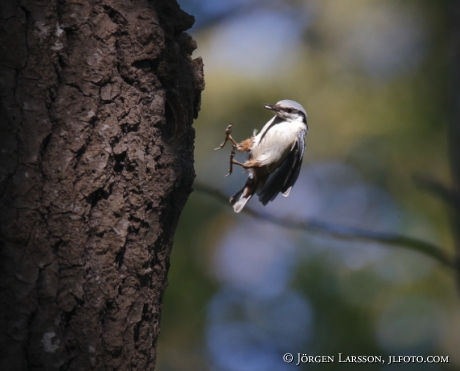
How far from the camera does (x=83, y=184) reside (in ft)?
5.19

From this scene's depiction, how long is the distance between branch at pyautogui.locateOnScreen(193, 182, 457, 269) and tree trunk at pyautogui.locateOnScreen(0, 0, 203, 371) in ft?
7.96

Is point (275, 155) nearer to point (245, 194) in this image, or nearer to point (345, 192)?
point (245, 194)

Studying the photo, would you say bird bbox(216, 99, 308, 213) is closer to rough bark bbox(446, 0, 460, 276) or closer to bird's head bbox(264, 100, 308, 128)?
bird's head bbox(264, 100, 308, 128)

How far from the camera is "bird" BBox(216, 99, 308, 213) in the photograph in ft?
12.1

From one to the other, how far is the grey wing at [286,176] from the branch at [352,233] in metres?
0.48

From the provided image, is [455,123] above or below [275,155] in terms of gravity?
above

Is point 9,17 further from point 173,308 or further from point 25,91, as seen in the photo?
point 173,308

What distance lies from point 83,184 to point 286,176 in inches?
95.1

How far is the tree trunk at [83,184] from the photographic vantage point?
Result: 1450 mm

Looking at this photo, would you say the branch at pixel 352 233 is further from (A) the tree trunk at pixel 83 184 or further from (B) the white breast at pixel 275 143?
(A) the tree trunk at pixel 83 184

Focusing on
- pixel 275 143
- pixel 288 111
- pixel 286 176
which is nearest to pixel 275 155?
pixel 275 143

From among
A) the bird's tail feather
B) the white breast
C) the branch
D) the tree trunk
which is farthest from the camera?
the branch

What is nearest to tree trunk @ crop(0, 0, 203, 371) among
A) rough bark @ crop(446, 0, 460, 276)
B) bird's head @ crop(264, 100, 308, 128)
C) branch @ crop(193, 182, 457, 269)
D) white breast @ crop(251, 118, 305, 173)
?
white breast @ crop(251, 118, 305, 173)

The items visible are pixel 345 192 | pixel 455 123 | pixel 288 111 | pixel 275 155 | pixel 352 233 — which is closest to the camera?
pixel 275 155
